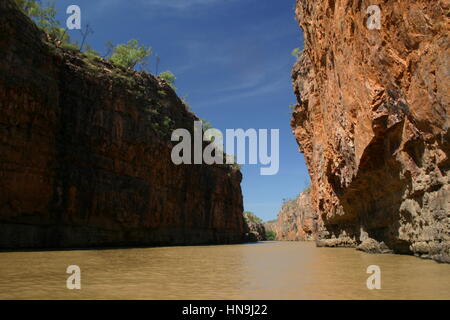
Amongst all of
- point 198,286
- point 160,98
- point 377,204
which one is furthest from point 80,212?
point 198,286

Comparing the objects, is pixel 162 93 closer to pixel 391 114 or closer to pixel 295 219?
pixel 391 114

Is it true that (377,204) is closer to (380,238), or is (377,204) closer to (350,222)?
(380,238)

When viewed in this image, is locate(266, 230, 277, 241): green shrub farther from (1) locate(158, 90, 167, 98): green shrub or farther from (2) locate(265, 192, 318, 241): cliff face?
(1) locate(158, 90, 167, 98): green shrub

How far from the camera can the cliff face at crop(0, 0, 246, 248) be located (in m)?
25.1

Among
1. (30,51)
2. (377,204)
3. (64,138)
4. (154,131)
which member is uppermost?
(30,51)

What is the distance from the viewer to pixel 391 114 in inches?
608

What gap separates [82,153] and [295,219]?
11825 cm

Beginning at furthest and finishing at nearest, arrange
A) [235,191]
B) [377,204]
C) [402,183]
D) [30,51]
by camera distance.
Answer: [235,191]
[30,51]
[377,204]
[402,183]

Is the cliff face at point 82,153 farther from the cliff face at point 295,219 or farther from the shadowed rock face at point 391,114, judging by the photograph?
the cliff face at point 295,219

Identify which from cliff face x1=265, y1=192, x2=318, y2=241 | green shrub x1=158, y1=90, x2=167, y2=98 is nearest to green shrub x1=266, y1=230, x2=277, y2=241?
cliff face x1=265, y1=192, x2=318, y2=241

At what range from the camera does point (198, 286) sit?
8.08 metres

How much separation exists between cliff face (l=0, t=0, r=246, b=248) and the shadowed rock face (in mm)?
19988

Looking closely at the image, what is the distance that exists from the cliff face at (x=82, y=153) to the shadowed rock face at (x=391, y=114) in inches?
787
